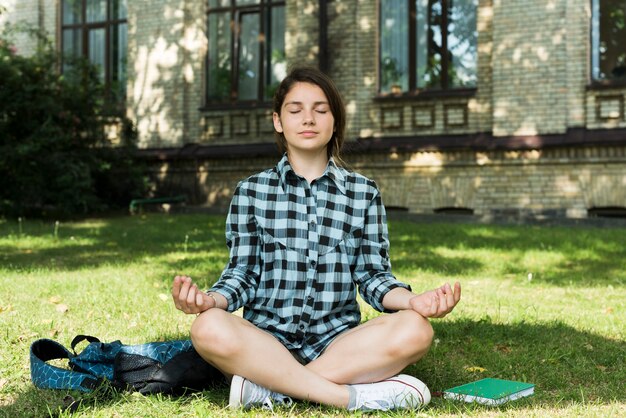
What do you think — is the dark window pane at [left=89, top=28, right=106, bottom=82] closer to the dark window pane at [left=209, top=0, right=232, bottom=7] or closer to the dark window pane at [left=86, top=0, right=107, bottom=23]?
the dark window pane at [left=86, top=0, right=107, bottom=23]

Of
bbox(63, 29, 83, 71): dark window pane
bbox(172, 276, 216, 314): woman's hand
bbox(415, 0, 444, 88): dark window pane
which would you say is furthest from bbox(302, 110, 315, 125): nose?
bbox(63, 29, 83, 71): dark window pane

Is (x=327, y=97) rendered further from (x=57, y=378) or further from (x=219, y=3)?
(x=219, y=3)

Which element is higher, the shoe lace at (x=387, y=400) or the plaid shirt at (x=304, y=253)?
the plaid shirt at (x=304, y=253)

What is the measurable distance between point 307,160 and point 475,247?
5935 millimetres

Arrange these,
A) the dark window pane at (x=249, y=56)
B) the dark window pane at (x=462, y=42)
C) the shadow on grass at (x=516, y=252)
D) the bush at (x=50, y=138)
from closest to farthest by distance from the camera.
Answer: the shadow on grass at (x=516, y=252) < the bush at (x=50, y=138) < the dark window pane at (x=462, y=42) < the dark window pane at (x=249, y=56)

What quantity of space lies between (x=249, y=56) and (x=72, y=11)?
A: 4788mm

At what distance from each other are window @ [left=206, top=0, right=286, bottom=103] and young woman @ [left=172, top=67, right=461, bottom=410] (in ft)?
40.8

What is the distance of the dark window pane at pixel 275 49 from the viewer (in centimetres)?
1589

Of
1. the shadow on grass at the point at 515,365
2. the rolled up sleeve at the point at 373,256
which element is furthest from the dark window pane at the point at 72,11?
the rolled up sleeve at the point at 373,256

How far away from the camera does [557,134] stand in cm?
1296

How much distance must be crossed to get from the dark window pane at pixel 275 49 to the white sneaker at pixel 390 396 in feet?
42.4

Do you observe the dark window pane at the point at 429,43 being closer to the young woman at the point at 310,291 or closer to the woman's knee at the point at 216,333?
the young woman at the point at 310,291

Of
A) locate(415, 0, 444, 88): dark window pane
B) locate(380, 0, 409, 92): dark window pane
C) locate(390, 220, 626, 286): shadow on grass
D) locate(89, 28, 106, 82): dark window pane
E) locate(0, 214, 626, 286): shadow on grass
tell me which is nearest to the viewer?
locate(390, 220, 626, 286): shadow on grass

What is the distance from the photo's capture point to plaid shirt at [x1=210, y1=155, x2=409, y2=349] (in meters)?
3.46
